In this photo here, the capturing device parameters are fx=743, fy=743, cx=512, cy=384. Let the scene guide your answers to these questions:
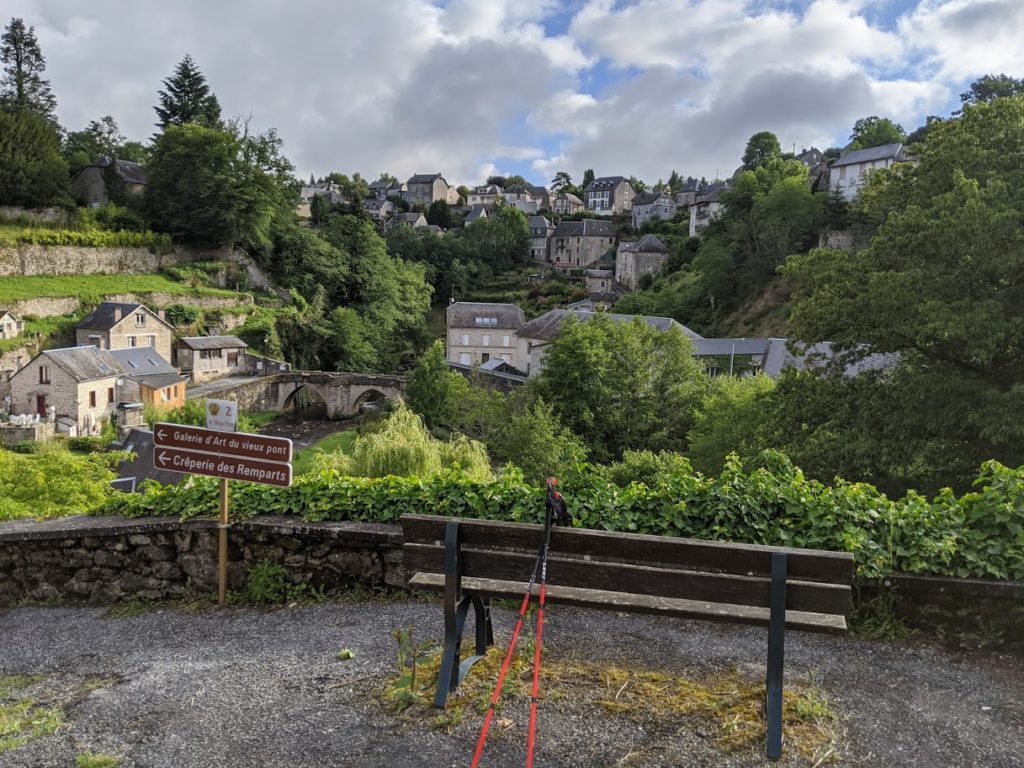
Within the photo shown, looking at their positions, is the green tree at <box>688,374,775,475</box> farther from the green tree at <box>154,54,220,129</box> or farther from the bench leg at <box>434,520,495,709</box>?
the green tree at <box>154,54,220,129</box>

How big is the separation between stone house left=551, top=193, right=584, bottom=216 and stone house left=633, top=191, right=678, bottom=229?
62.5 feet

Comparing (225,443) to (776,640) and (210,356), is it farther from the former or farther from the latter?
(210,356)

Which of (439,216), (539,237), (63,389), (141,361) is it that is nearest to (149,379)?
(141,361)

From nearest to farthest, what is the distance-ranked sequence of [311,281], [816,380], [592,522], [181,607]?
[592,522]
[181,607]
[816,380]
[311,281]

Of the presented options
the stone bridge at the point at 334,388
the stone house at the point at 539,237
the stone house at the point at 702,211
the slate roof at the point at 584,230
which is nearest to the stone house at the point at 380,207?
the stone house at the point at 539,237

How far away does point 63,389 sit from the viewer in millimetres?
36562

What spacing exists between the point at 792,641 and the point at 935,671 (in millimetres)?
800

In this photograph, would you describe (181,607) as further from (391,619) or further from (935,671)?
(935,671)

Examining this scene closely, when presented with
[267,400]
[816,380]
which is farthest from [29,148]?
[816,380]

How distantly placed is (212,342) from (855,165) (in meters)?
57.1

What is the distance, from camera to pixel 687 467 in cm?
608

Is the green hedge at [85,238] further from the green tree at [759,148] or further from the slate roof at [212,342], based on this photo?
the green tree at [759,148]

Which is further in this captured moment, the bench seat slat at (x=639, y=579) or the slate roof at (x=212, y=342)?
the slate roof at (x=212, y=342)

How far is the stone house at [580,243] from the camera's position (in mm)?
97250
